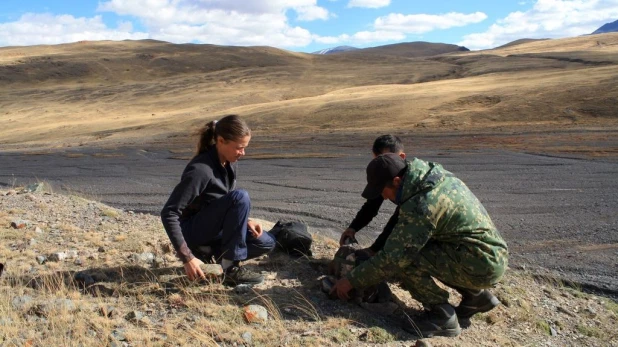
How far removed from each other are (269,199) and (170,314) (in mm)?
5588

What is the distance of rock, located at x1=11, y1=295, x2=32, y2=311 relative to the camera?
11.8ft

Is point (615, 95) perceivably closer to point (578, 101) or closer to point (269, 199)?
point (578, 101)

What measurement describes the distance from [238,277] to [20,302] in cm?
146

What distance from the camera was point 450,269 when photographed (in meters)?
3.56

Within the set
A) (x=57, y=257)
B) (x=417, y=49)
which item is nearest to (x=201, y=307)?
(x=57, y=257)

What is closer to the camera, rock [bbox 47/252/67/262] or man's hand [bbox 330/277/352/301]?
man's hand [bbox 330/277/352/301]

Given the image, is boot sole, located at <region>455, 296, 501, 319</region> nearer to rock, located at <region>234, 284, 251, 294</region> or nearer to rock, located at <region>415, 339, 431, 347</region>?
rock, located at <region>415, 339, 431, 347</region>

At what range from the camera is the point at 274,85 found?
43344 millimetres

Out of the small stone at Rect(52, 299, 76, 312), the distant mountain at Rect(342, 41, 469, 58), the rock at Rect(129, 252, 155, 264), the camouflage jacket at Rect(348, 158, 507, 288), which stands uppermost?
the distant mountain at Rect(342, 41, 469, 58)

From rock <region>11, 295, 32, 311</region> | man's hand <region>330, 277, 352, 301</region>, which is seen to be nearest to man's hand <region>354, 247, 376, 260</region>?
man's hand <region>330, 277, 352, 301</region>

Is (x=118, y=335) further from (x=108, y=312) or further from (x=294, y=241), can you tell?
(x=294, y=241)

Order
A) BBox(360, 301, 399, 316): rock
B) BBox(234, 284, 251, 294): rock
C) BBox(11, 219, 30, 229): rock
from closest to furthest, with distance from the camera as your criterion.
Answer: BBox(360, 301, 399, 316): rock → BBox(234, 284, 251, 294): rock → BBox(11, 219, 30, 229): rock

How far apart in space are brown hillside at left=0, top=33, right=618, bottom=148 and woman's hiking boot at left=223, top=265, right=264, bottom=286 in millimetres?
15236

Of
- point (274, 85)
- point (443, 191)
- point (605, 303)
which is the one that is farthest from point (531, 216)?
point (274, 85)
